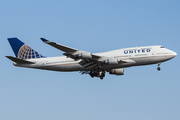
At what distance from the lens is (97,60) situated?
4462 centimetres

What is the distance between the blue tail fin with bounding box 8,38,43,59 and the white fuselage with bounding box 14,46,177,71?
6.70 ft

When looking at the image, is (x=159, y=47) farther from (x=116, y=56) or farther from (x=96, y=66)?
(x=96, y=66)

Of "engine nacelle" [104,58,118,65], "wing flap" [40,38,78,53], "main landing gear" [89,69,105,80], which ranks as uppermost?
"wing flap" [40,38,78,53]

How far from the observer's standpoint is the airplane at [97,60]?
43.7m

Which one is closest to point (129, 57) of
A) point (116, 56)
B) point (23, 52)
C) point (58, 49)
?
point (116, 56)

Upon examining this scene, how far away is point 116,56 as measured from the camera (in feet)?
148

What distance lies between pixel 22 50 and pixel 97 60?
45.8 ft

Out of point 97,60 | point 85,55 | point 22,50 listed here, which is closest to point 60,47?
point 85,55

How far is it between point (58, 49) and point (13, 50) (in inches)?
481

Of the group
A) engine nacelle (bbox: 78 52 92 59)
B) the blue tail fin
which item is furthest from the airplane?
the blue tail fin

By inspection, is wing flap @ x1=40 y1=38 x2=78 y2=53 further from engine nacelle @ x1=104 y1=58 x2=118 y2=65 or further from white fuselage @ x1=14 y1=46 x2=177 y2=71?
engine nacelle @ x1=104 y1=58 x2=118 y2=65

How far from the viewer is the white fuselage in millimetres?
44688

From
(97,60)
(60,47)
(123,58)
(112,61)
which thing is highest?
(60,47)

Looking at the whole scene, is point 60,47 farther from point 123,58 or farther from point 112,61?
point 123,58
